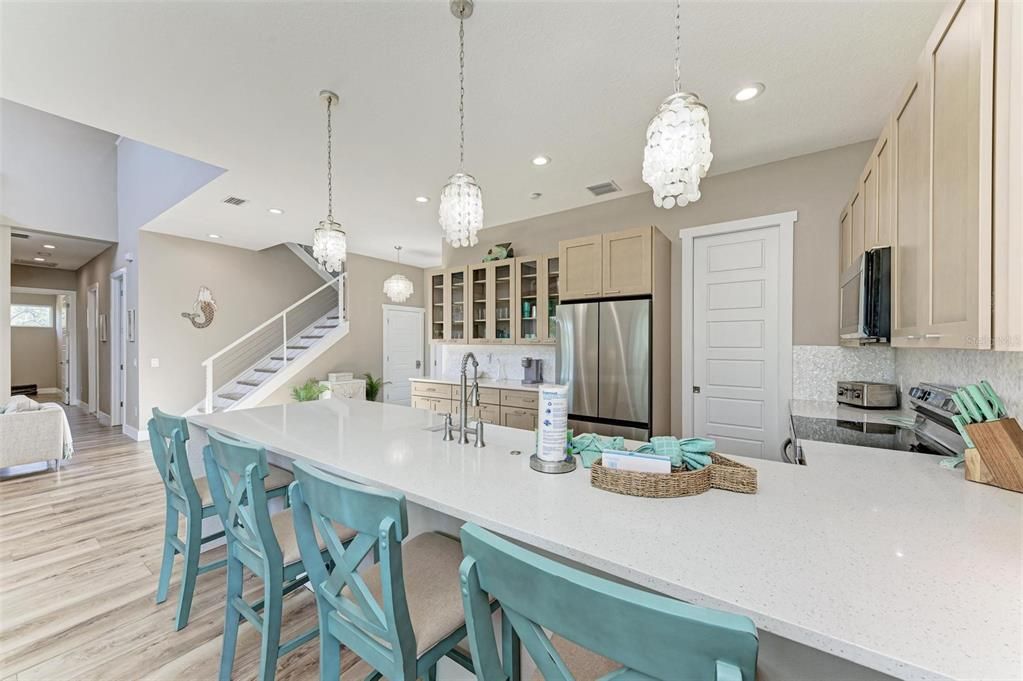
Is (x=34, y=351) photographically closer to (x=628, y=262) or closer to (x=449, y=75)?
(x=449, y=75)

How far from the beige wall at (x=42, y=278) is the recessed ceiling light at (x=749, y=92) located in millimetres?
11924

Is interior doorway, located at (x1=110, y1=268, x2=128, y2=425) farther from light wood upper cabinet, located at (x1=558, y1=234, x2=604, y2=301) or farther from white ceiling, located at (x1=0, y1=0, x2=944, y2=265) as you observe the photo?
light wood upper cabinet, located at (x1=558, y1=234, x2=604, y2=301)

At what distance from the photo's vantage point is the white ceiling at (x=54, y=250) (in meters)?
6.14

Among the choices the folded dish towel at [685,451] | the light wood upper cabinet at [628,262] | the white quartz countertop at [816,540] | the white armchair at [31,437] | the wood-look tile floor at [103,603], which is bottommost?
the wood-look tile floor at [103,603]

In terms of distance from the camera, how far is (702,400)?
11.8 feet

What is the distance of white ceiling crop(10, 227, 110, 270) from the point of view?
20.1 ft

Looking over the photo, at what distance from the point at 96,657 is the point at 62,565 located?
46.8 inches

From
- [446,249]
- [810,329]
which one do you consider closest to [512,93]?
[810,329]

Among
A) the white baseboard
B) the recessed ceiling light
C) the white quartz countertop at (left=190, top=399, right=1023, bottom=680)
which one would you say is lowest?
the white baseboard

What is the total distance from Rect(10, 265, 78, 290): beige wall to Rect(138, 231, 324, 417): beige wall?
497 centimetres

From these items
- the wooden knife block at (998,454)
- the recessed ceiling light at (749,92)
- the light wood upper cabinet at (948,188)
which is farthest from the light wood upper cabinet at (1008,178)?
the recessed ceiling light at (749,92)

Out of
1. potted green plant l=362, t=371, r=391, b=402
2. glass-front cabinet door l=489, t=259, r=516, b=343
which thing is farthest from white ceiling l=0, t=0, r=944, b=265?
potted green plant l=362, t=371, r=391, b=402

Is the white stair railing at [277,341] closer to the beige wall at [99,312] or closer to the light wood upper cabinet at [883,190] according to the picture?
the beige wall at [99,312]

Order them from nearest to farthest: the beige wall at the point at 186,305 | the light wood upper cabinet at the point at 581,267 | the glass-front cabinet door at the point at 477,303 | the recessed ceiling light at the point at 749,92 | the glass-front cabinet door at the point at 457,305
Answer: the recessed ceiling light at the point at 749,92
the light wood upper cabinet at the point at 581,267
the glass-front cabinet door at the point at 477,303
the glass-front cabinet door at the point at 457,305
the beige wall at the point at 186,305
